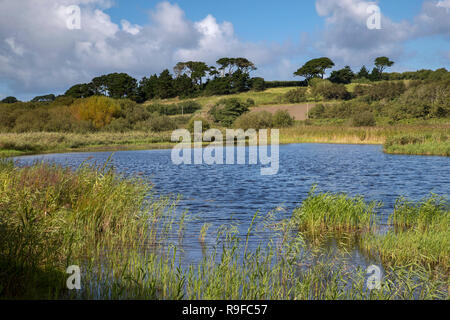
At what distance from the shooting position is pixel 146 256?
780 cm

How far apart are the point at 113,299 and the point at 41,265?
4.97 ft

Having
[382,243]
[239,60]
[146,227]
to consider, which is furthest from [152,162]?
[239,60]

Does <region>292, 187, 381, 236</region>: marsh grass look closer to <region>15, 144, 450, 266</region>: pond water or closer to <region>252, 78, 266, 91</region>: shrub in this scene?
<region>15, 144, 450, 266</region>: pond water

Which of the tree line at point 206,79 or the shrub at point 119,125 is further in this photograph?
the tree line at point 206,79

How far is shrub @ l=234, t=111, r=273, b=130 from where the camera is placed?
6025 centimetres

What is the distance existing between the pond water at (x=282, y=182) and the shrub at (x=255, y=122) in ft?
93.8

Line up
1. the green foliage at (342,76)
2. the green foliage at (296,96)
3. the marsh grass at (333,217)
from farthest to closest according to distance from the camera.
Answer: the green foliage at (342,76) → the green foliage at (296,96) → the marsh grass at (333,217)

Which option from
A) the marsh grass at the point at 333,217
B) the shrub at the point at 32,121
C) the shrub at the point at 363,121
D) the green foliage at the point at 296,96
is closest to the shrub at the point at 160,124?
the shrub at the point at 32,121

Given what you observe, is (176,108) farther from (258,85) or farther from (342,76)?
(342,76)

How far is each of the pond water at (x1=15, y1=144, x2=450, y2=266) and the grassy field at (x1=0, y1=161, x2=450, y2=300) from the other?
42.5 inches

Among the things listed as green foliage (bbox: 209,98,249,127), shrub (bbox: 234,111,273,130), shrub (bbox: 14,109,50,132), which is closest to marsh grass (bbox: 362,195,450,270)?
shrub (bbox: 14,109,50,132)

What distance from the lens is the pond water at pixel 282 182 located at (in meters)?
14.0

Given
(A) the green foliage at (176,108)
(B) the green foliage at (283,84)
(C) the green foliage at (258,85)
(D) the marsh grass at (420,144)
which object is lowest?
(D) the marsh grass at (420,144)

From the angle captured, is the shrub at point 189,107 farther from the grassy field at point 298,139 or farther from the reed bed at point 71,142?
the grassy field at point 298,139
